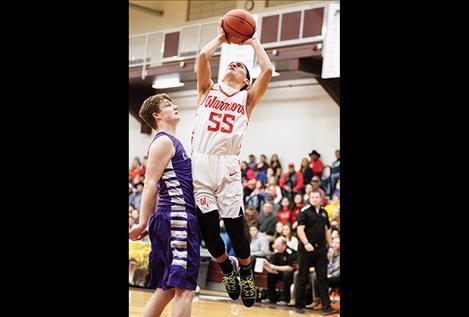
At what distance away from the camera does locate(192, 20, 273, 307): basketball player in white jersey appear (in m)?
4.39

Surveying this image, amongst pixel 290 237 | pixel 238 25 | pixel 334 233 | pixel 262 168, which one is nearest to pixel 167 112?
pixel 238 25

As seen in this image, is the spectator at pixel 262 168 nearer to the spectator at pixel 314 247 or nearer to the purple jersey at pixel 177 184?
the spectator at pixel 314 247

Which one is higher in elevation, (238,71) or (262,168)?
(262,168)

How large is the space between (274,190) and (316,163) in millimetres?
1482

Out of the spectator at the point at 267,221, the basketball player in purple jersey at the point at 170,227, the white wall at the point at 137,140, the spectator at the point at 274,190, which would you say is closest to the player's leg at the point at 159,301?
the basketball player in purple jersey at the point at 170,227

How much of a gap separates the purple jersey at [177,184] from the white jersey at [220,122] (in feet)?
0.47

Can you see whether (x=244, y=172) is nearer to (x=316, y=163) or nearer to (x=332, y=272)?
(x=316, y=163)

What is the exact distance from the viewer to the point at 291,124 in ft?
50.1

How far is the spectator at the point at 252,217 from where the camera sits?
37.2 ft

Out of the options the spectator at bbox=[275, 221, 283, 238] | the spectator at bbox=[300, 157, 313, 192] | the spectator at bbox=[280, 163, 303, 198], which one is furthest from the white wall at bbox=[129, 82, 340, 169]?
the spectator at bbox=[275, 221, 283, 238]
